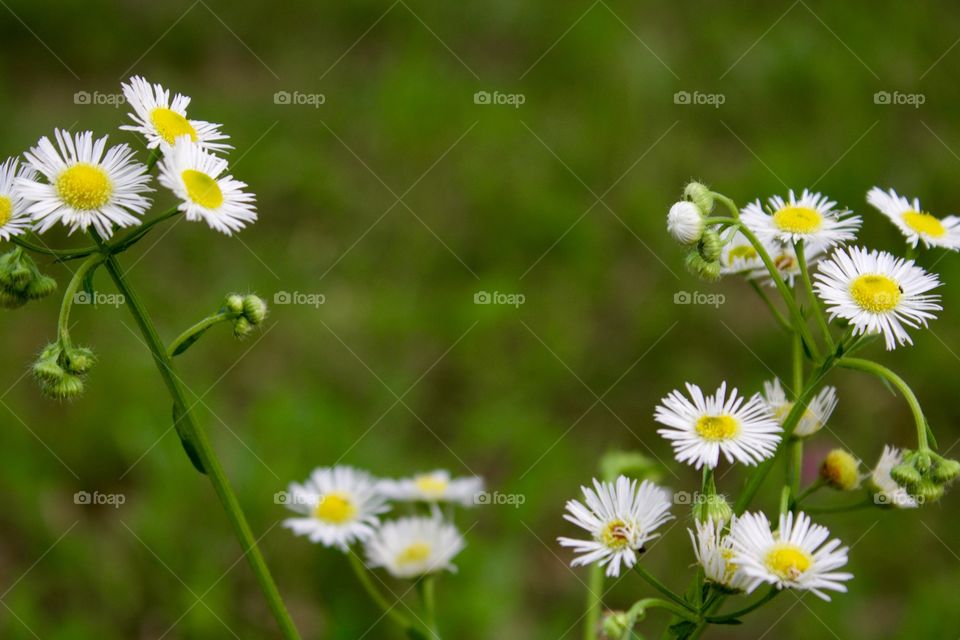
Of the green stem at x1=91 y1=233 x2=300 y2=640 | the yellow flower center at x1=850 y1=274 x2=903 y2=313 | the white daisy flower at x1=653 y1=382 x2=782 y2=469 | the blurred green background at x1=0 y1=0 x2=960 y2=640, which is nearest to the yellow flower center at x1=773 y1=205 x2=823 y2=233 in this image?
the yellow flower center at x1=850 y1=274 x2=903 y2=313

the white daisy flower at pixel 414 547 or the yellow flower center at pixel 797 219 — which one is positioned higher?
the yellow flower center at pixel 797 219

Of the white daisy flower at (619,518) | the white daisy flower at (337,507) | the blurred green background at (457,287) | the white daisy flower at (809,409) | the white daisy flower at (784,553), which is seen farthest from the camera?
the blurred green background at (457,287)

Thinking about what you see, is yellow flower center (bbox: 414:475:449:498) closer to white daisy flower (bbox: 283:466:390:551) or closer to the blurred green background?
white daisy flower (bbox: 283:466:390:551)

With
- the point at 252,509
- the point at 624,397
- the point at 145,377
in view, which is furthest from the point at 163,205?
the point at 624,397

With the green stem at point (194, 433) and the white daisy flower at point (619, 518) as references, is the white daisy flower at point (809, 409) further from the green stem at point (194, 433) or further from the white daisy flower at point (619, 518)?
the green stem at point (194, 433)

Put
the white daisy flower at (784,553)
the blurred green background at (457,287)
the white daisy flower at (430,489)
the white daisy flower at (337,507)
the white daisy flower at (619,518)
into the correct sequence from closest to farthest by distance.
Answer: the white daisy flower at (784,553)
the white daisy flower at (619,518)
the white daisy flower at (337,507)
the white daisy flower at (430,489)
the blurred green background at (457,287)

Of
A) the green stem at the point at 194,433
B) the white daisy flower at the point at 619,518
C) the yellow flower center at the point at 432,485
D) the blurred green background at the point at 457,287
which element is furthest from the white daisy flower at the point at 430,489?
the blurred green background at the point at 457,287

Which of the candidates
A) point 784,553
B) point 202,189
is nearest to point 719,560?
point 784,553
